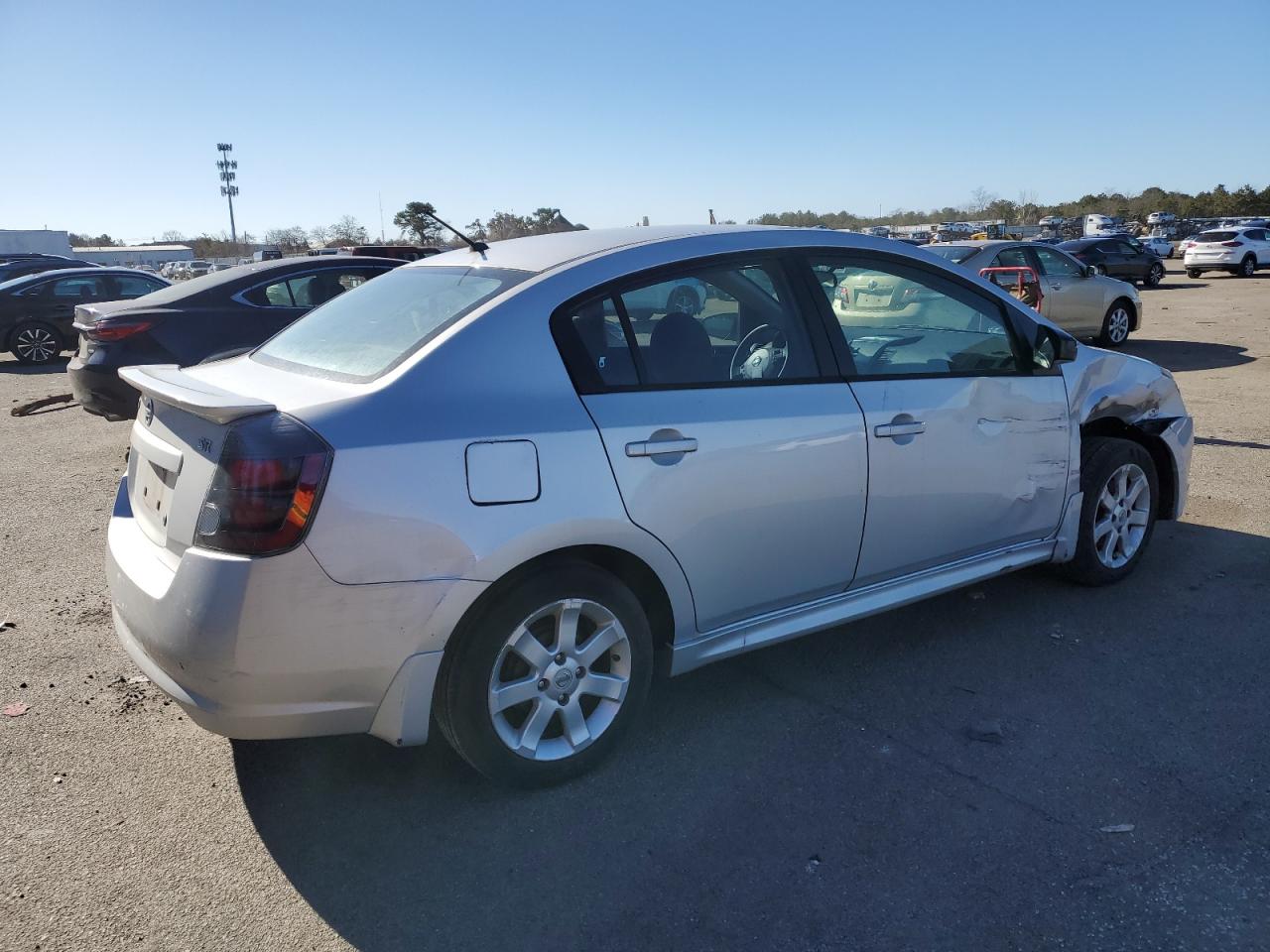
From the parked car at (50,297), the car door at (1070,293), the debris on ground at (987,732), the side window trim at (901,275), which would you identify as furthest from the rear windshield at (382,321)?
the parked car at (50,297)

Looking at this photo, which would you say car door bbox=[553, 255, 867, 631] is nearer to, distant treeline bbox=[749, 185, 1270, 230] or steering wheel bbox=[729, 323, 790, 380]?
steering wheel bbox=[729, 323, 790, 380]

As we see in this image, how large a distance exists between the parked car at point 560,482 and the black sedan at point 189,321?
4.87 m

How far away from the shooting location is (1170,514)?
4.96 m

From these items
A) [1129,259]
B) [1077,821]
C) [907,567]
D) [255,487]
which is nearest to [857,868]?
[1077,821]

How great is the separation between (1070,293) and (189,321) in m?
11.3

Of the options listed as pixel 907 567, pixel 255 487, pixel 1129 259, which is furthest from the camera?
pixel 1129 259

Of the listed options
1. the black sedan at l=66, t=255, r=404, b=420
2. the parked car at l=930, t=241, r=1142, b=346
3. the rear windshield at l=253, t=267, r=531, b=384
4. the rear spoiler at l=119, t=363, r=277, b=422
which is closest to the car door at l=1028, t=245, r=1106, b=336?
the parked car at l=930, t=241, r=1142, b=346

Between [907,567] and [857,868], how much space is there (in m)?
1.43

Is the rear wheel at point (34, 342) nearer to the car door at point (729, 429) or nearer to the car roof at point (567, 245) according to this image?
the car roof at point (567, 245)

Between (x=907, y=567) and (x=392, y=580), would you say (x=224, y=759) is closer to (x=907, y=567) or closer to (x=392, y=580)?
(x=392, y=580)

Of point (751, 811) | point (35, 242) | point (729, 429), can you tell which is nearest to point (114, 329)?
point (729, 429)

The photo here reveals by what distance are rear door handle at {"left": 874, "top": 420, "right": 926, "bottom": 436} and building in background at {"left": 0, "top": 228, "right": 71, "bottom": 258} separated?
7911cm

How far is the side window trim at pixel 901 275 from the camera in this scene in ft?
11.9

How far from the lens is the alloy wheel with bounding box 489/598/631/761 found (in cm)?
296
